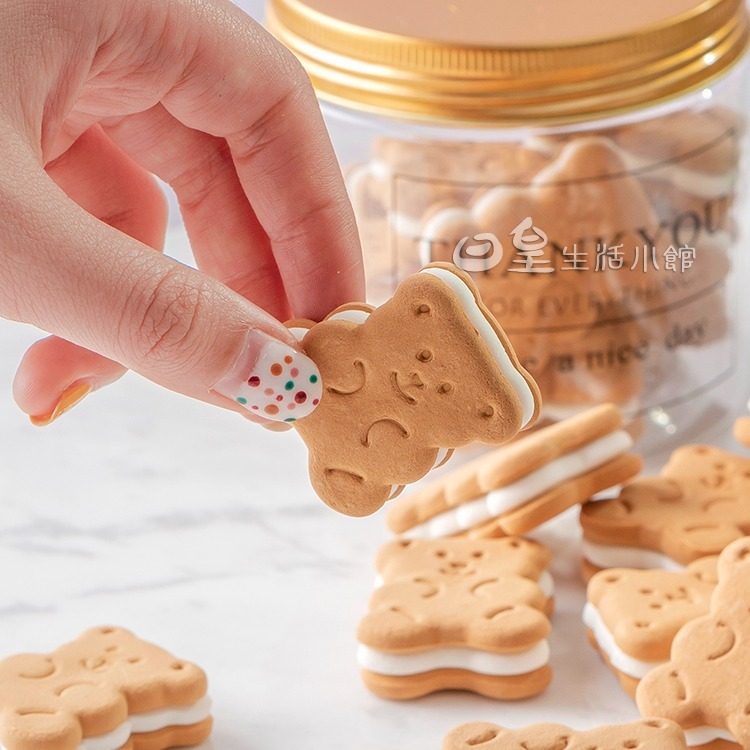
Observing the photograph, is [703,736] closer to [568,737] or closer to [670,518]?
[568,737]

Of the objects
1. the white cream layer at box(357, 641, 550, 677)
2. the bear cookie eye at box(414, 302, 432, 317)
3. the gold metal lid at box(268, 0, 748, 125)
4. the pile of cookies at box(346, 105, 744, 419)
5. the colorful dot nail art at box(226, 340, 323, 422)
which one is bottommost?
the white cream layer at box(357, 641, 550, 677)

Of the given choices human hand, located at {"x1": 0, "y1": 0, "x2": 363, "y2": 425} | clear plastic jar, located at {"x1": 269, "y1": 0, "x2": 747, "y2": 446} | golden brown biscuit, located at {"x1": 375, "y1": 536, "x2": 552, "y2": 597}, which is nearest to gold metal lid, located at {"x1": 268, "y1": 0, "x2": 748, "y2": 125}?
clear plastic jar, located at {"x1": 269, "y1": 0, "x2": 747, "y2": 446}

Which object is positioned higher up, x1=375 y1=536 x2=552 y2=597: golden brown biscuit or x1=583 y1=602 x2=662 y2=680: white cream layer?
x1=375 y1=536 x2=552 y2=597: golden brown biscuit

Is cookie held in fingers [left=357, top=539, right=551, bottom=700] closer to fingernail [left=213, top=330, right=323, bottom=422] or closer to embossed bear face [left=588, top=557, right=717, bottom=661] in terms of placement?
embossed bear face [left=588, top=557, right=717, bottom=661]

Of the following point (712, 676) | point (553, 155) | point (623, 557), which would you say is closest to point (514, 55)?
point (553, 155)

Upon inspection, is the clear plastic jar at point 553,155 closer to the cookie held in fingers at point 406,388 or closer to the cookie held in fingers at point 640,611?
the cookie held in fingers at point 640,611

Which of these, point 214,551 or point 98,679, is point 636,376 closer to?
point 214,551
